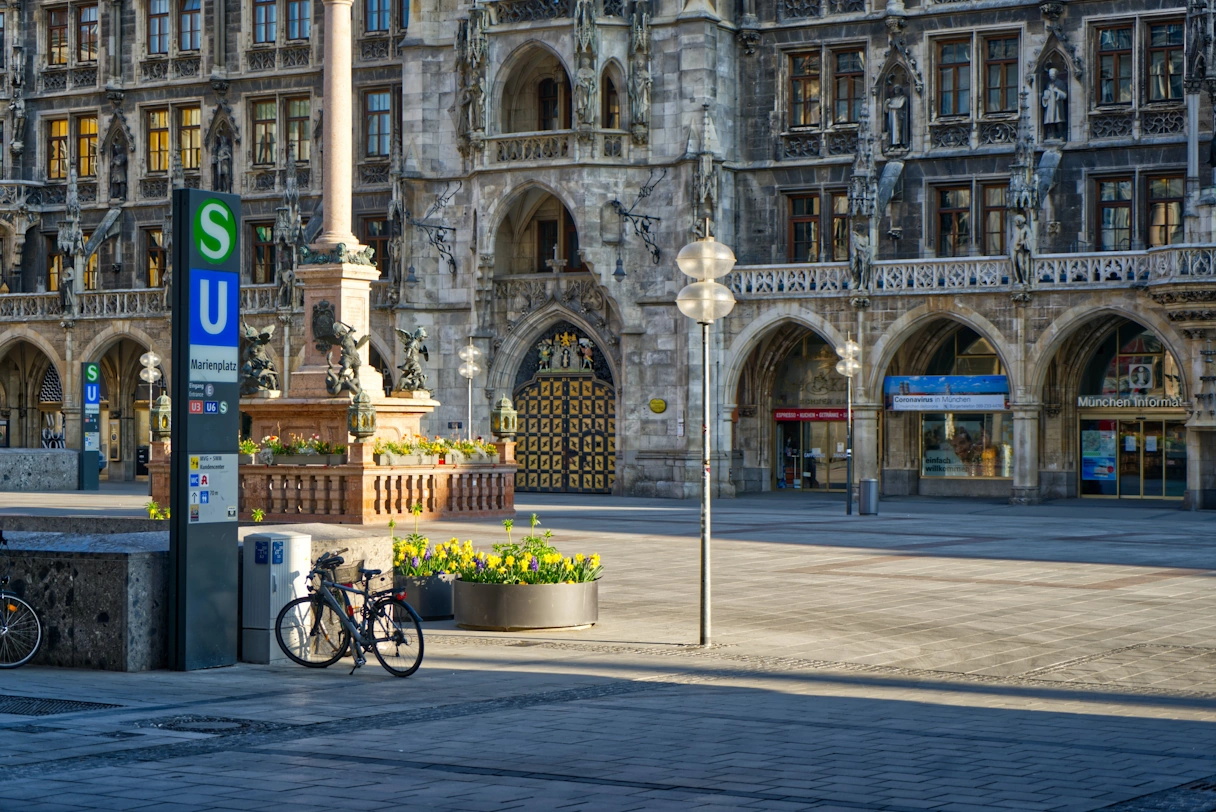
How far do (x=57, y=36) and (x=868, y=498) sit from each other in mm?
35284

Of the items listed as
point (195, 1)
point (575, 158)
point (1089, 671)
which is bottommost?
point (1089, 671)

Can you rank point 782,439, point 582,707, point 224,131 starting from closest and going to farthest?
point 582,707 < point 782,439 < point 224,131

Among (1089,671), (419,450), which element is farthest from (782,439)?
(1089,671)

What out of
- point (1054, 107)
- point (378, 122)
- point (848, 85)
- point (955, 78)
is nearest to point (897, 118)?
point (955, 78)

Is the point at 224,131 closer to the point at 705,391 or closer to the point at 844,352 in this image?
the point at 844,352

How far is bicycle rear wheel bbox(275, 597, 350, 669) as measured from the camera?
14516 mm

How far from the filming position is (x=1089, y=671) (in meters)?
14.6

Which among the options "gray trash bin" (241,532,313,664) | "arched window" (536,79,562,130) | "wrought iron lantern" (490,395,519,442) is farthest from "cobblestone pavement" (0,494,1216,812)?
"arched window" (536,79,562,130)

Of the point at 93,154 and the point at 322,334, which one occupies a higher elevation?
the point at 93,154

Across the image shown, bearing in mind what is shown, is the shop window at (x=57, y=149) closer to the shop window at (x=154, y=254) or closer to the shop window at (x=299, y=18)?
the shop window at (x=154, y=254)

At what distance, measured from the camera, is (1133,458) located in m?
45.8

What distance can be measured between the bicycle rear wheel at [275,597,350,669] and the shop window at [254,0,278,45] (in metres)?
43.7

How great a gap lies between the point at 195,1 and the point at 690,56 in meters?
18.3

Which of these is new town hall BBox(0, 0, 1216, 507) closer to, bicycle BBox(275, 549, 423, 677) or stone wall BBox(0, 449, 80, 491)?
stone wall BBox(0, 449, 80, 491)
